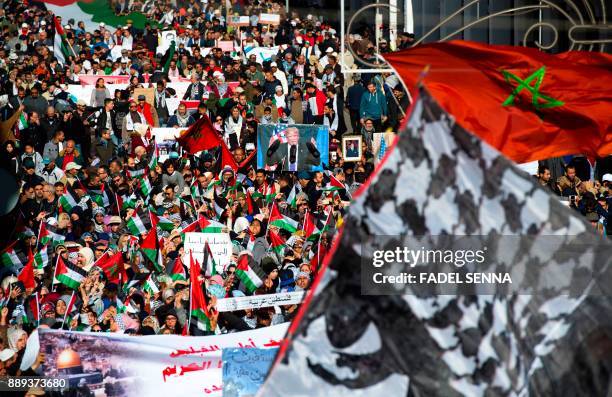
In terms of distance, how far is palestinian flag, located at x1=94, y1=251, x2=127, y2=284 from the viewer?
1615 centimetres

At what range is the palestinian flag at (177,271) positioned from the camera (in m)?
15.9

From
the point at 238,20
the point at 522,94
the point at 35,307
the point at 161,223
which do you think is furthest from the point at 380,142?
the point at 238,20

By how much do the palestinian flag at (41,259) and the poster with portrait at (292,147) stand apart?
16.2 ft

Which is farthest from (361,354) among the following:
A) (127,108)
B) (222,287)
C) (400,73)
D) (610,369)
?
(127,108)

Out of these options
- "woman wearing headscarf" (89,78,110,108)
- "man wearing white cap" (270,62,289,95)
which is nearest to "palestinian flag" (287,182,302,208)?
"man wearing white cap" (270,62,289,95)

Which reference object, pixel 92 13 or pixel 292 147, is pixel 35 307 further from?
pixel 92 13

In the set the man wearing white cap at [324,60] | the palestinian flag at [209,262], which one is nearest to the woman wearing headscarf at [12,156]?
the palestinian flag at [209,262]

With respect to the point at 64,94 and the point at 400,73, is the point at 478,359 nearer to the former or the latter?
the point at 400,73

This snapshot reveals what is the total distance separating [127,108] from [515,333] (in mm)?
18788

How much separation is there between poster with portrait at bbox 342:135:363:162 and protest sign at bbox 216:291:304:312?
24.4ft

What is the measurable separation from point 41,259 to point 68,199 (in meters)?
2.67

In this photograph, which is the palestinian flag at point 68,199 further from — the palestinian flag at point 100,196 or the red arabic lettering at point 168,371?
the red arabic lettering at point 168,371

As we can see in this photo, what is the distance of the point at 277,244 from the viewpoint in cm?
1744

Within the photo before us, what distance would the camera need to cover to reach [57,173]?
2208cm
